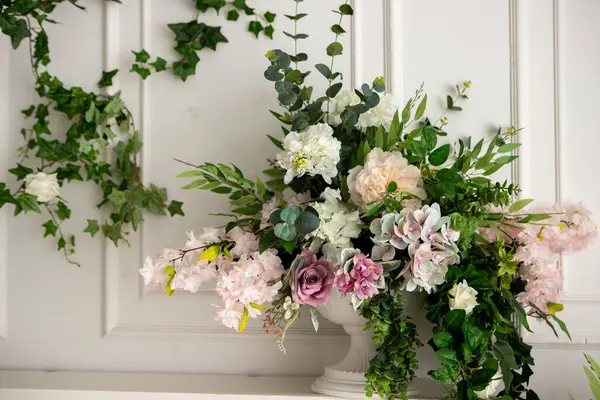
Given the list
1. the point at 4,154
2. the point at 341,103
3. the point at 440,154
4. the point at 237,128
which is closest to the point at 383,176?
the point at 440,154

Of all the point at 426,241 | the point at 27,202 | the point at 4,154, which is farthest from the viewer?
the point at 4,154

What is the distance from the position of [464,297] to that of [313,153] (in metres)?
0.40

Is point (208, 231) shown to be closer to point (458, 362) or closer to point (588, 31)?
point (458, 362)

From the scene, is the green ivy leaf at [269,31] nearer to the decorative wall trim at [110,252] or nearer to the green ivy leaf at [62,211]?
the decorative wall trim at [110,252]

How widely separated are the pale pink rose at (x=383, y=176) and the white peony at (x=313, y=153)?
2.5 inches

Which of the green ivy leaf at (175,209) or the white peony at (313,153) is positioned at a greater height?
the white peony at (313,153)

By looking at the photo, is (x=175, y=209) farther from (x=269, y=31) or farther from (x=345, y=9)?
(x=345, y=9)

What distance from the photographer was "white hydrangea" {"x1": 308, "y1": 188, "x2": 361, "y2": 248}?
128 cm

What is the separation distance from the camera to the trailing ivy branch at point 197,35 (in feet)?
5.53

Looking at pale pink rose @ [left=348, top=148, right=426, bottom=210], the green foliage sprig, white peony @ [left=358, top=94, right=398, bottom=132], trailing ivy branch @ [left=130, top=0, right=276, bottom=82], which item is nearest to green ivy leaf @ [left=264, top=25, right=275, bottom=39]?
trailing ivy branch @ [left=130, top=0, right=276, bottom=82]

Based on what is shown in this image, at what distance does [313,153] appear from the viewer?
50.2 inches

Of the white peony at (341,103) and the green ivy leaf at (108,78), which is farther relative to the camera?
the green ivy leaf at (108,78)

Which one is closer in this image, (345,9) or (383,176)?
(383,176)

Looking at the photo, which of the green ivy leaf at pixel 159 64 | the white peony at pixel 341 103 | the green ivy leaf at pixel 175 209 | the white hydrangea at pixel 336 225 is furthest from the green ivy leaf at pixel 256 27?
the white hydrangea at pixel 336 225
